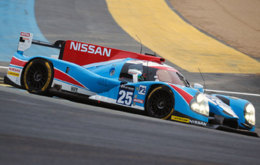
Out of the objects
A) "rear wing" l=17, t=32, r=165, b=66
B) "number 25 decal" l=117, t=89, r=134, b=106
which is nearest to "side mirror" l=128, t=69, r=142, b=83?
"number 25 decal" l=117, t=89, r=134, b=106

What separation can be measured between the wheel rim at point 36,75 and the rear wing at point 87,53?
3.23ft

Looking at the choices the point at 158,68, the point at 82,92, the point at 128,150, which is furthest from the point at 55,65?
the point at 128,150

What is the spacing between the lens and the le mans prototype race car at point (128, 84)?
7.03 metres

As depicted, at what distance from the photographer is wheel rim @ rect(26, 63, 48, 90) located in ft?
26.3

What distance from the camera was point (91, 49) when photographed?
28.9 ft

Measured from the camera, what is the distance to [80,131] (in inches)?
156

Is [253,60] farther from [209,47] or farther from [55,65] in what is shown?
[55,65]

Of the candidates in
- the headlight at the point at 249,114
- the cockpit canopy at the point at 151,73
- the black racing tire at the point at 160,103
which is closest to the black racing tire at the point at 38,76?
the cockpit canopy at the point at 151,73

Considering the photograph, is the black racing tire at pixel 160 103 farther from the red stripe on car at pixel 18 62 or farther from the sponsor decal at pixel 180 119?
the red stripe on car at pixel 18 62

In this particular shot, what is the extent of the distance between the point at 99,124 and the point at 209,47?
1585 cm

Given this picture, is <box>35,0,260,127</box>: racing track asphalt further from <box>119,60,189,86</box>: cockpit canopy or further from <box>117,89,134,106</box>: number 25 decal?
<box>117,89,134,106</box>: number 25 decal

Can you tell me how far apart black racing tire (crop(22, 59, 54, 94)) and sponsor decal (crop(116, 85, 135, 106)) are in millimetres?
1472

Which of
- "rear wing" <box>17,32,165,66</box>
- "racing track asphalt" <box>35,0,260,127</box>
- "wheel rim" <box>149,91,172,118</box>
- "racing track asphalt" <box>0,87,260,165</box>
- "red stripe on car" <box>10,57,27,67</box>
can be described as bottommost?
"racing track asphalt" <box>0,87,260,165</box>

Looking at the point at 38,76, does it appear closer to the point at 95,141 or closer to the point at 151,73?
the point at 151,73
